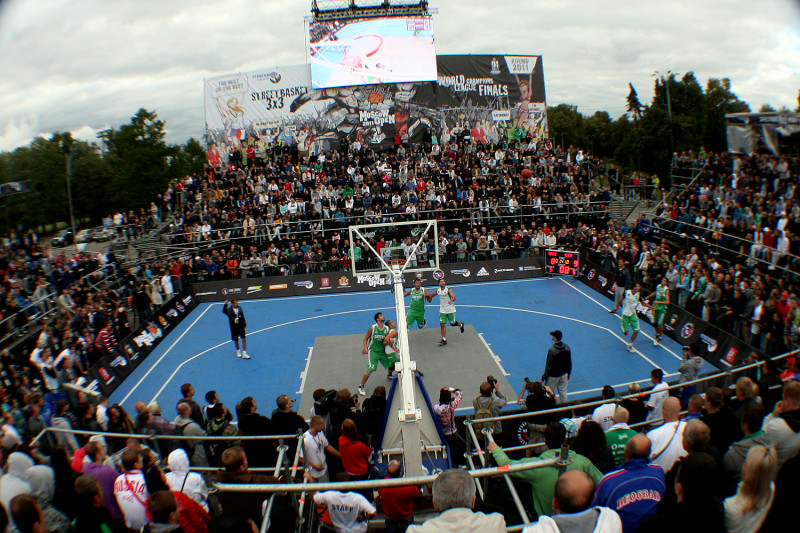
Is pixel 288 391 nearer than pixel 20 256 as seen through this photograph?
Yes

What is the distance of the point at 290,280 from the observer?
2455 centimetres

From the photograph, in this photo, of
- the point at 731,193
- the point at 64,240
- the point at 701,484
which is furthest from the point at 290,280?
the point at 64,240

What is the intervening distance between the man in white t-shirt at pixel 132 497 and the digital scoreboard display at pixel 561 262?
21.4 metres

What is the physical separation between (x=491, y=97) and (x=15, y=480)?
119 ft

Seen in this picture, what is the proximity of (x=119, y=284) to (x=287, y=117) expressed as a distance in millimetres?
17439

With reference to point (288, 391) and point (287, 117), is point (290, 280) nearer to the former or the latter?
point (288, 391)

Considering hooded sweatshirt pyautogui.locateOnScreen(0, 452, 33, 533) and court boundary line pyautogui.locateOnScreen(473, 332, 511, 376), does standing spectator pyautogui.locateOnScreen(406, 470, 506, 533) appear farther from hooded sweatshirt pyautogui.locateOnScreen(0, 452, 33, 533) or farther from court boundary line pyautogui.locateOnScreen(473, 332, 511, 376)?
court boundary line pyautogui.locateOnScreen(473, 332, 511, 376)

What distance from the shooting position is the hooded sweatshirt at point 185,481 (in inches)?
230

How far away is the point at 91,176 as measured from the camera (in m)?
67.6

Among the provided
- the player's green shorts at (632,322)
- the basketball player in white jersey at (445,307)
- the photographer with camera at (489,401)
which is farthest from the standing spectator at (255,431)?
the player's green shorts at (632,322)

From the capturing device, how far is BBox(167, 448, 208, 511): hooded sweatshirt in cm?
585

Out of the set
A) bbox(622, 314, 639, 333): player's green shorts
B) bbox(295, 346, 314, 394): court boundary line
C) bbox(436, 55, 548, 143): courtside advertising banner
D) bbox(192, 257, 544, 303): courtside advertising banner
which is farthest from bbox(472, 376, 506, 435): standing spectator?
bbox(436, 55, 548, 143): courtside advertising banner

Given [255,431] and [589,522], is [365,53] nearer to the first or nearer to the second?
[255,431]

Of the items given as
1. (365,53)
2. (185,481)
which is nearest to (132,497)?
(185,481)
